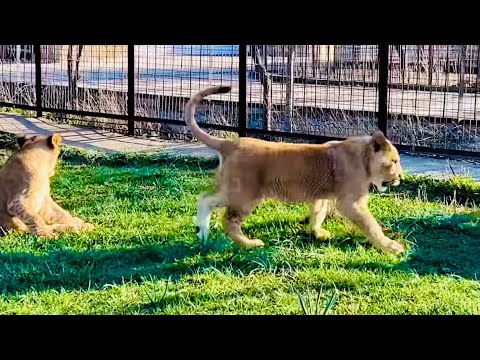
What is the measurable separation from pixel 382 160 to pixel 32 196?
207 cm

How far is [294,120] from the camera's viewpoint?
7.46 meters

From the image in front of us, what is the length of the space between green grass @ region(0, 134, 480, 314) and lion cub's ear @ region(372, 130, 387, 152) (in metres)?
0.55

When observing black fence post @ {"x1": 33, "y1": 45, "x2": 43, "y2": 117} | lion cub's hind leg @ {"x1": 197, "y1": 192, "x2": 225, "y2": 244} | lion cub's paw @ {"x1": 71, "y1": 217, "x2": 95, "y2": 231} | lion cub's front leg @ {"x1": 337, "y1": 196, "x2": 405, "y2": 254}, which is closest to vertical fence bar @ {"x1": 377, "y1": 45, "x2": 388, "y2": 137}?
lion cub's front leg @ {"x1": 337, "y1": 196, "x2": 405, "y2": 254}

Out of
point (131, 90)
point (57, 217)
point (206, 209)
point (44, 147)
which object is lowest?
point (57, 217)

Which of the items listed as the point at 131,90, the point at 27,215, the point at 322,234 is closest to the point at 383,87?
the point at 322,234

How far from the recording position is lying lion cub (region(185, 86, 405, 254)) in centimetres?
437

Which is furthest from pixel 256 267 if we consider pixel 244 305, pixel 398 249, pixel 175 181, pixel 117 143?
pixel 117 143

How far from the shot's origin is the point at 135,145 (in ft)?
25.4

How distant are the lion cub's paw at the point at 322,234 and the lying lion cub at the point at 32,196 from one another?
1358mm

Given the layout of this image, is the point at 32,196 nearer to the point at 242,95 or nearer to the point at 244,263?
the point at 244,263

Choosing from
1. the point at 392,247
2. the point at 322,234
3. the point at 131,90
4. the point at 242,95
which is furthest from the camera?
the point at 131,90
